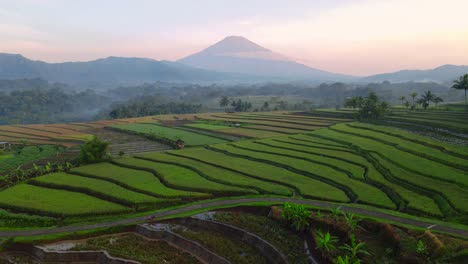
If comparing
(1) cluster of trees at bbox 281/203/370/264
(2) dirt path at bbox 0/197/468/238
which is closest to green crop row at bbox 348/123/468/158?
(2) dirt path at bbox 0/197/468/238

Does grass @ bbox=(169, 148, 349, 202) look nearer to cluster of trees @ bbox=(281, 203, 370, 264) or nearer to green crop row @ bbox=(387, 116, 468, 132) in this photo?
cluster of trees @ bbox=(281, 203, 370, 264)

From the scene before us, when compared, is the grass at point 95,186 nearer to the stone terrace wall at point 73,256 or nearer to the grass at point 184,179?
the grass at point 184,179

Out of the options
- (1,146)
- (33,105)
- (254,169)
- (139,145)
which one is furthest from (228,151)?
(33,105)

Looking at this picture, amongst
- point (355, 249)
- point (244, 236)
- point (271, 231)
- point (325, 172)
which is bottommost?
point (244, 236)

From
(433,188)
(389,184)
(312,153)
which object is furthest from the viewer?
(312,153)

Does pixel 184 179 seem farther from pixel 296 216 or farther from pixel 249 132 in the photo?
pixel 249 132

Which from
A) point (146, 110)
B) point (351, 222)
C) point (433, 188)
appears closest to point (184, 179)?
point (351, 222)
